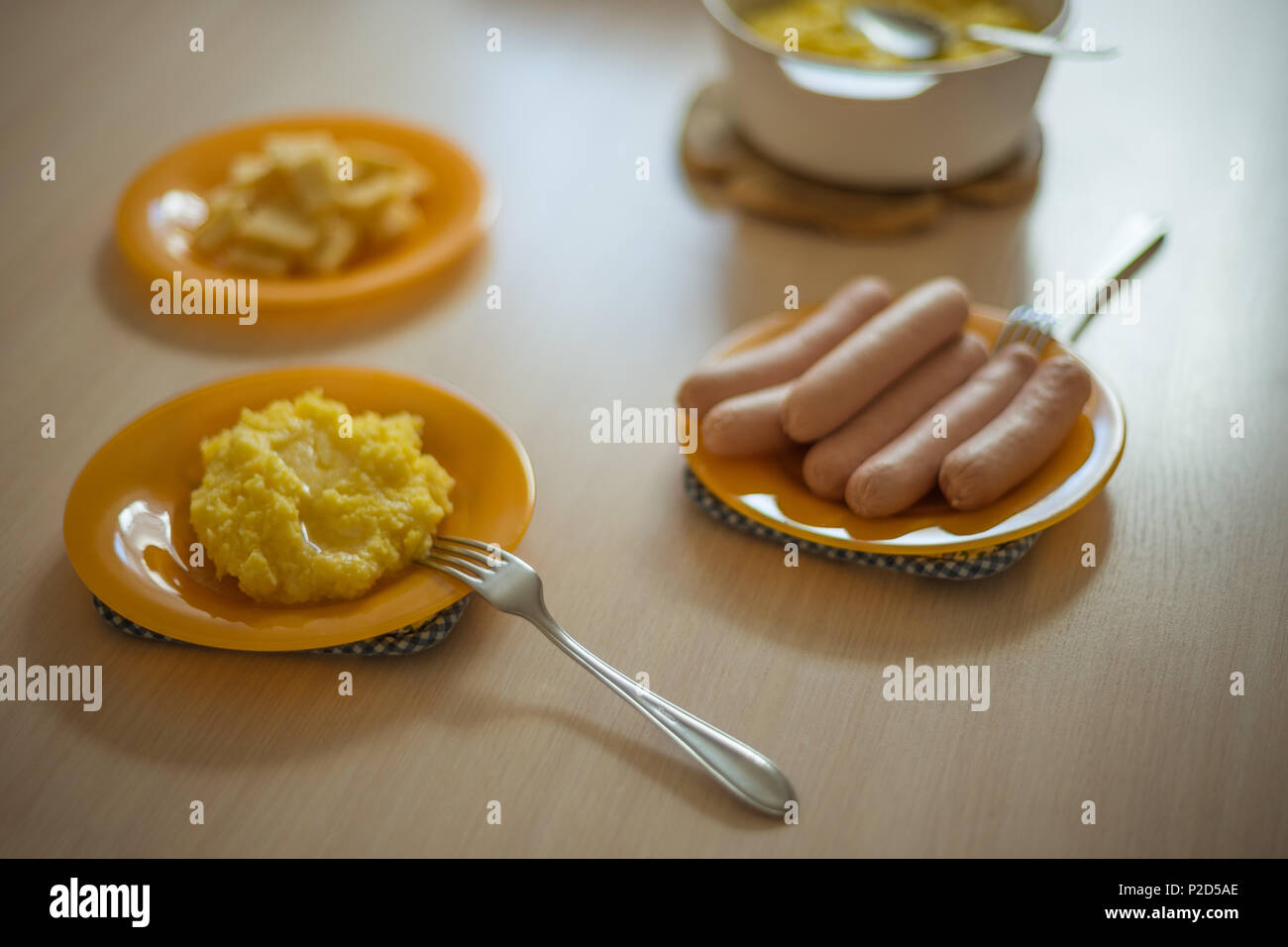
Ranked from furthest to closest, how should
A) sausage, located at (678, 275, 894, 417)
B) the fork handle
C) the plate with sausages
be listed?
sausage, located at (678, 275, 894, 417)
the plate with sausages
the fork handle

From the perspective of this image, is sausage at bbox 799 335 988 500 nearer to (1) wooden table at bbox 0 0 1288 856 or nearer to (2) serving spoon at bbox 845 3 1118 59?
(1) wooden table at bbox 0 0 1288 856

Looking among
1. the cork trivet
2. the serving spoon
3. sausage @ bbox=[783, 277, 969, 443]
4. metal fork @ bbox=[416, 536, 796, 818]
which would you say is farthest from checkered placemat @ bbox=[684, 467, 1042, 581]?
the serving spoon

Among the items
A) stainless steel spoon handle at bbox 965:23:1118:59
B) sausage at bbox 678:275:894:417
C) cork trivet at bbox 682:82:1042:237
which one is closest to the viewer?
sausage at bbox 678:275:894:417

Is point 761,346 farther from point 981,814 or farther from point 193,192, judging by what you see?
point 193,192

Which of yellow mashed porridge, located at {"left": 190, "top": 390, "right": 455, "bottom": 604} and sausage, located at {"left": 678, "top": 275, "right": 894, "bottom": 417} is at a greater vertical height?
sausage, located at {"left": 678, "top": 275, "right": 894, "bottom": 417}

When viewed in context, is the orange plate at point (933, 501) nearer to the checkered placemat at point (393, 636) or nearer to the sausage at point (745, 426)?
the sausage at point (745, 426)

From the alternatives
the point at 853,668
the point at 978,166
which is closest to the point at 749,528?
the point at 853,668
